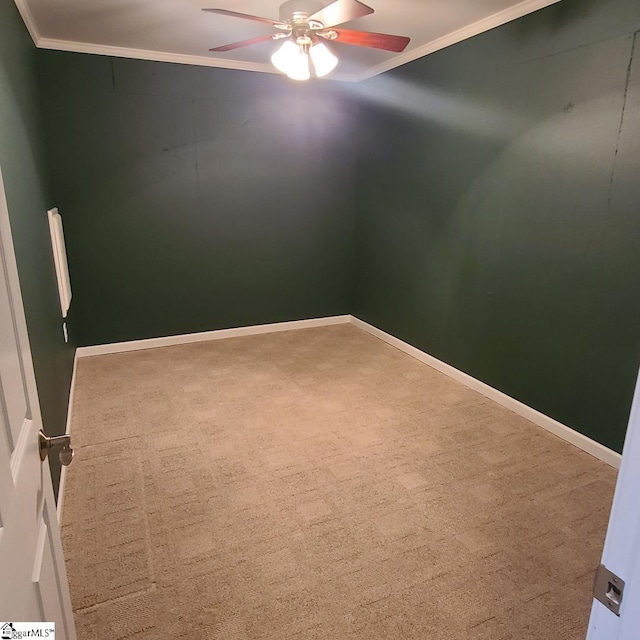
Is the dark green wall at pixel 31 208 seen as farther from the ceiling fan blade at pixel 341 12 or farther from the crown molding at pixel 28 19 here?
the ceiling fan blade at pixel 341 12

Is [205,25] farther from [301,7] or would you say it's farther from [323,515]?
[323,515]

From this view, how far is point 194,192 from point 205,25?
1.41 meters

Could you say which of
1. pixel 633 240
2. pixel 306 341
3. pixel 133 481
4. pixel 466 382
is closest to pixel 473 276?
pixel 466 382

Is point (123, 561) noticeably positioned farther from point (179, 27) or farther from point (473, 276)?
point (179, 27)

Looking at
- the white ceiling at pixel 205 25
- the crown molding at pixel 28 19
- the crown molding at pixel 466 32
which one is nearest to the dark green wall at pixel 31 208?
the crown molding at pixel 28 19

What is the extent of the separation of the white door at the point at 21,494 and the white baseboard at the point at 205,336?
327cm

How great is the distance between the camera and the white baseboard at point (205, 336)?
414 centimetres

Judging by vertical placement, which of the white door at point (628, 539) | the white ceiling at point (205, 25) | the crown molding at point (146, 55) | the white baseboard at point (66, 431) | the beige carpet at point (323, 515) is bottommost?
the beige carpet at point (323, 515)

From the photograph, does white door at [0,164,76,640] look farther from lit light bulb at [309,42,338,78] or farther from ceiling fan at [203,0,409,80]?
lit light bulb at [309,42,338,78]

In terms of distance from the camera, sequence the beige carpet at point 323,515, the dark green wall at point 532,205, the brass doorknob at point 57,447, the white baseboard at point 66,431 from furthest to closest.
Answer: the dark green wall at point 532,205
the white baseboard at point 66,431
the beige carpet at point 323,515
the brass doorknob at point 57,447

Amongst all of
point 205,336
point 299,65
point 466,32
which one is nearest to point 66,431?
point 205,336

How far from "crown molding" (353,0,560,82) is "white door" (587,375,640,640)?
9.46ft

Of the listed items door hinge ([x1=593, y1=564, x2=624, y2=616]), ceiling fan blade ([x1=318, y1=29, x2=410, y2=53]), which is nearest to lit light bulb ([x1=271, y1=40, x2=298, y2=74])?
ceiling fan blade ([x1=318, y1=29, x2=410, y2=53])

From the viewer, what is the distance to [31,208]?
7.94 feet
